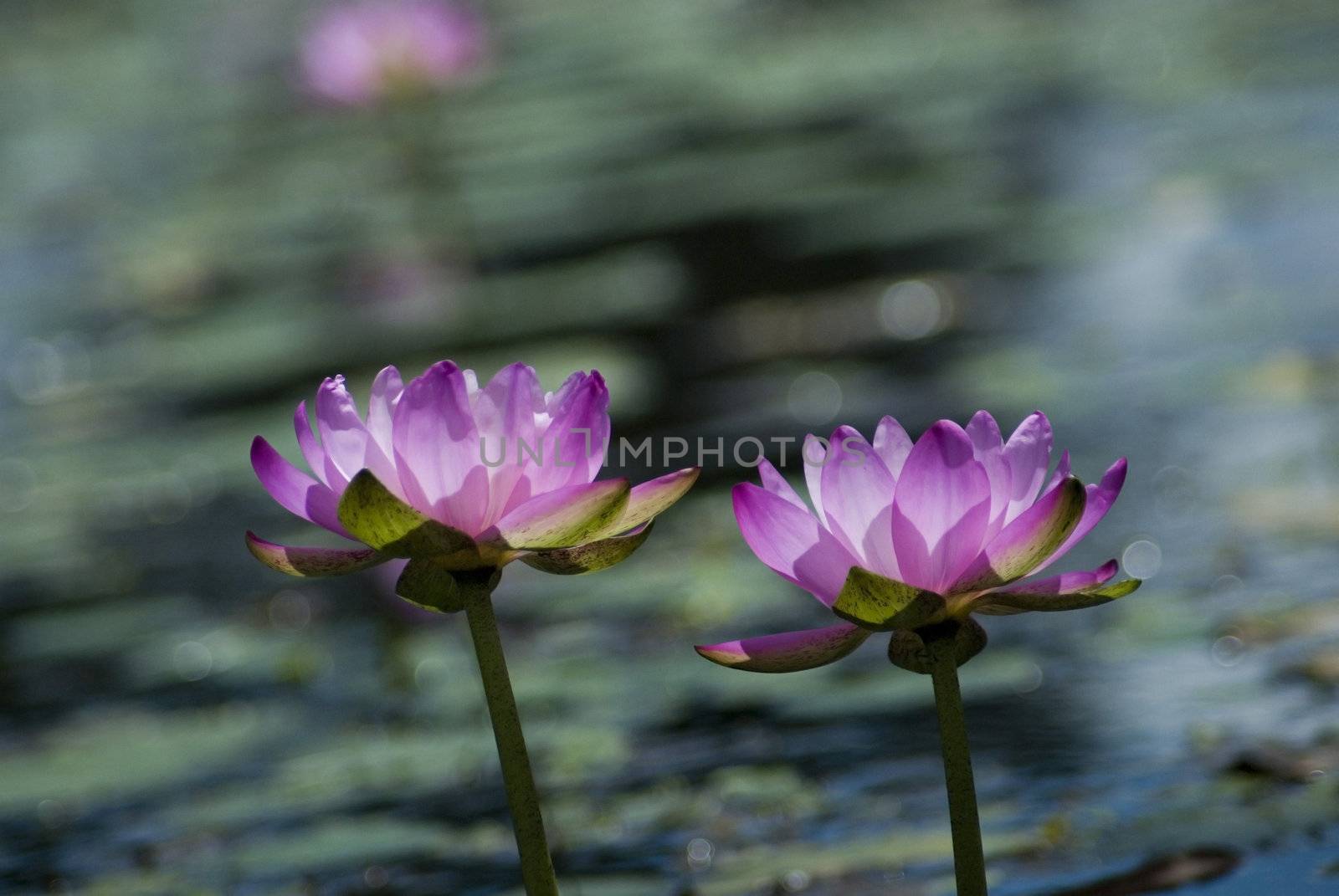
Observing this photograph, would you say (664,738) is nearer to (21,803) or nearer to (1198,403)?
(21,803)

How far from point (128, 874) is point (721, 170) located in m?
3.47

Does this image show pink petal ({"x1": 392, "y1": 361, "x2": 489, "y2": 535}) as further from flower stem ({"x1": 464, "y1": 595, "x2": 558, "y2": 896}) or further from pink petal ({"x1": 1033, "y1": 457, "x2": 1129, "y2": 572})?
pink petal ({"x1": 1033, "y1": 457, "x2": 1129, "y2": 572})

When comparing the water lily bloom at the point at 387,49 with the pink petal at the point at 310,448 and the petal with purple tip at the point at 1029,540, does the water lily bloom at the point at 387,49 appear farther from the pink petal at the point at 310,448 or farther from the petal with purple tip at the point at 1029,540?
the petal with purple tip at the point at 1029,540

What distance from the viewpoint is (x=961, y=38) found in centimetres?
616

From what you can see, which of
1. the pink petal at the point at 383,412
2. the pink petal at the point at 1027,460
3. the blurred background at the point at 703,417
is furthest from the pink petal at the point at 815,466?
the blurred background at the point at 703,417

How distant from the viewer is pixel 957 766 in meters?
0.92

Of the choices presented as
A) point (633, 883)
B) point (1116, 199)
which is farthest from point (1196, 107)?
point (633, 883)

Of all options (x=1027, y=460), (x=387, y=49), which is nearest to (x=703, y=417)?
(x=387, y=49)

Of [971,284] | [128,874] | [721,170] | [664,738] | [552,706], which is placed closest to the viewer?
[128,874]

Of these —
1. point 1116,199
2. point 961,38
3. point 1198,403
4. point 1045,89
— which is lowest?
point 1198,403

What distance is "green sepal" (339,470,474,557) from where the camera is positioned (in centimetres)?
92

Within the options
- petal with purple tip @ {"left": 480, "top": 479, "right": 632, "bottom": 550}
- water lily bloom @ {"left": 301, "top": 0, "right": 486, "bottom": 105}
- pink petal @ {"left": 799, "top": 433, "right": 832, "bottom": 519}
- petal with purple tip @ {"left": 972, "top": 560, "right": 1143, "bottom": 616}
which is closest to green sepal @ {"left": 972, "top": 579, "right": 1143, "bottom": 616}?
petal with purple tip @ {"left": 972, "top": 560, "right": 1143, "bottom": 616}

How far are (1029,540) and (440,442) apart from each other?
34 cm

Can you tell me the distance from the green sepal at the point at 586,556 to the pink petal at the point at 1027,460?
22 cm
